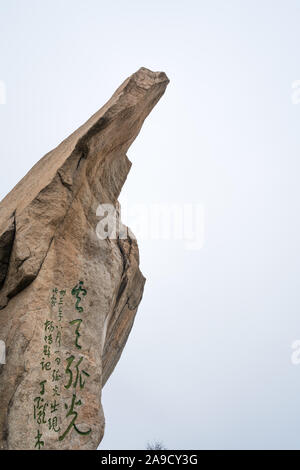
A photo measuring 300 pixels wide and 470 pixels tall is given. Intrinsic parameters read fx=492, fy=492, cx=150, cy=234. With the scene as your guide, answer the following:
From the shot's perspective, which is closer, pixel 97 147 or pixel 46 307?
pixel 46 307

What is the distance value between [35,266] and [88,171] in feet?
5.23

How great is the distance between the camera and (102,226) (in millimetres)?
6984

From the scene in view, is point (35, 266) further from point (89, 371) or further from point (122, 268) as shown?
point (122, 268)

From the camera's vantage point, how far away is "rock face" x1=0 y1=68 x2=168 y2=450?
5.38 m

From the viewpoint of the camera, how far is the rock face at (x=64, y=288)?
5.38 m

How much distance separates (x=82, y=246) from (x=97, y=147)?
1.38 metres

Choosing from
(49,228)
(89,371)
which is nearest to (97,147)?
(49,228)

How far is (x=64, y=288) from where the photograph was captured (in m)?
6.04

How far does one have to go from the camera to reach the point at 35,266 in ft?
19.6
